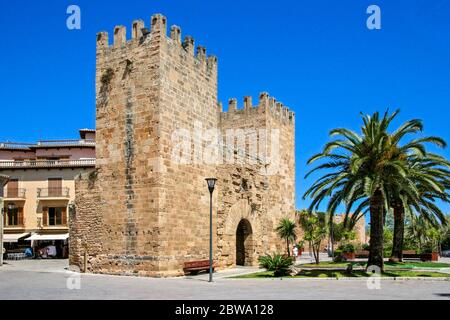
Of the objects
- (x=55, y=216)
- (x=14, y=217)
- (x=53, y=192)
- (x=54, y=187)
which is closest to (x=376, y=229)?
(x=55, y=216)

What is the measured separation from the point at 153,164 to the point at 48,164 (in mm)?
27215

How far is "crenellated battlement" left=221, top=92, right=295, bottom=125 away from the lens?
28.3 metres

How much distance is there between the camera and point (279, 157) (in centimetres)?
2892

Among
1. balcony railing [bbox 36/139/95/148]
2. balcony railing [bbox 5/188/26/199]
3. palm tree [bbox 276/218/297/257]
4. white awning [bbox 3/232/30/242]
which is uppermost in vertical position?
balcony railing [bbox 36/139/95/148]

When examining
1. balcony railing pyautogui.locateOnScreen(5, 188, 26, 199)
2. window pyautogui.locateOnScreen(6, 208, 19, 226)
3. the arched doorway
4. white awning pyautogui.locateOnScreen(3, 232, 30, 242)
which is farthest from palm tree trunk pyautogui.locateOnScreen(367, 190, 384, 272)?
window pyautogui.locateOnScreen(6, 208, 19, 226)

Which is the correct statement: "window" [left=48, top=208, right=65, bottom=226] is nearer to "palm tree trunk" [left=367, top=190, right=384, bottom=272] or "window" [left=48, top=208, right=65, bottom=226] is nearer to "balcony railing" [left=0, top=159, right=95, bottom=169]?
"balcony railing" [left=0, top=159, right=95, bottom=169]

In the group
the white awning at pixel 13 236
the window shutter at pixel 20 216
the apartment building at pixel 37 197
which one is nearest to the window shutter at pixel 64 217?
the apartment building at pixel 37 197

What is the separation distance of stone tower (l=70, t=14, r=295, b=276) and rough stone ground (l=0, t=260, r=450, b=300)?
1.59 metres

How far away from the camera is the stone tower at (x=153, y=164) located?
684 inches

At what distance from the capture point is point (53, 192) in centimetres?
4094

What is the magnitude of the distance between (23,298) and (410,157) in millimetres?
15913

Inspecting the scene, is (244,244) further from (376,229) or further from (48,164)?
(48,164)
